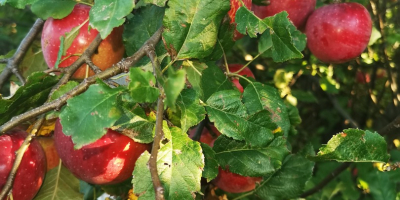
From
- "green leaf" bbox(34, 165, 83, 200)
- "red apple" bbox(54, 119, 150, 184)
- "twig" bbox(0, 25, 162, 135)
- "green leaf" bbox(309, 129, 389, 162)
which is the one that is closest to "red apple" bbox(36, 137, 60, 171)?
"green leaf" bbox(34, 165, 83, 200)

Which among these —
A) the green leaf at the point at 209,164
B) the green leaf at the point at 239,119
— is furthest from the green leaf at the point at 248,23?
the green leaf at the point at 209,164

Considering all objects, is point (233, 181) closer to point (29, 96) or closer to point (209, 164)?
point (209, 164)

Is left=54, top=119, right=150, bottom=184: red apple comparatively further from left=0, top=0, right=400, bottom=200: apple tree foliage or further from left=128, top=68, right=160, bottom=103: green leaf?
left=128, top=68, right=160, bottom=103: green leaf

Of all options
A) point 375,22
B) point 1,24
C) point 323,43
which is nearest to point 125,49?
point 323,43

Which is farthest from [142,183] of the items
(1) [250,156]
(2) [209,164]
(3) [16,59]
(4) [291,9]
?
(4) [291,9]

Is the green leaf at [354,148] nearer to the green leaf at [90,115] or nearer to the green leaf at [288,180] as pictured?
the green leaf at [288,180]
